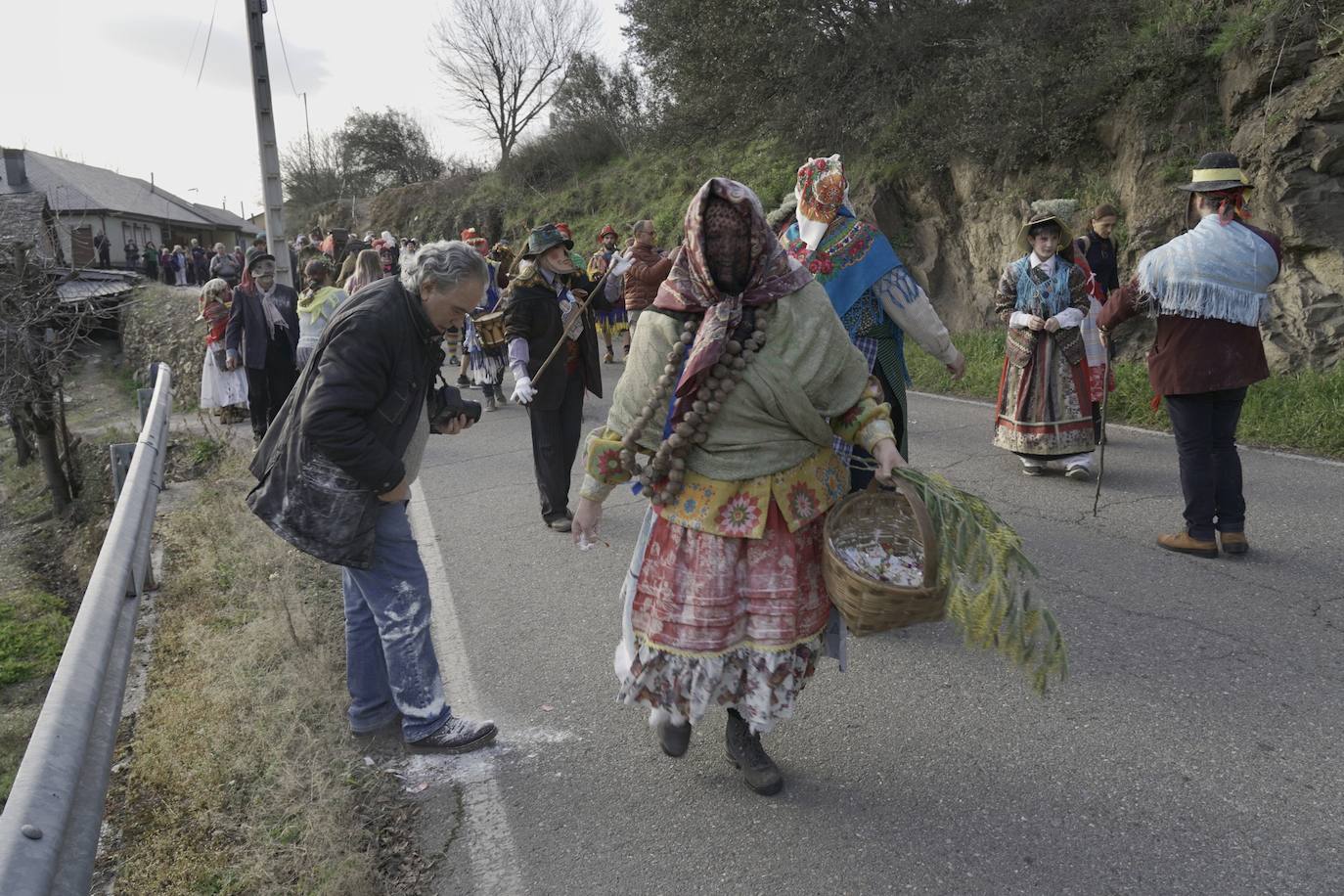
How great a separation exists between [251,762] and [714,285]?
7.74 feet

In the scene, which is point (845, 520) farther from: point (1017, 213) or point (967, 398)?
point (1017, 213)

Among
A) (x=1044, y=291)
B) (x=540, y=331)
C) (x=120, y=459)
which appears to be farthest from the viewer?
(x=1044, y=291)

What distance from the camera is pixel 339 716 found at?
3.82 m

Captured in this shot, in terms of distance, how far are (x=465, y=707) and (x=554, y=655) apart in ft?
1.84

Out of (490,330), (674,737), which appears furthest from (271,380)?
(674,737)

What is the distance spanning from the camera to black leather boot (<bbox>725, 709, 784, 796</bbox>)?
321cm

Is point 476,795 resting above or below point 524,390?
below

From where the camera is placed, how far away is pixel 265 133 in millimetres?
11898

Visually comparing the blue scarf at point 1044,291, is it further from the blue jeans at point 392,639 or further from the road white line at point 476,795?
the blue jeans at point 392,639

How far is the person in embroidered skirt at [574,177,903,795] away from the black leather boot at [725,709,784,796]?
17cm

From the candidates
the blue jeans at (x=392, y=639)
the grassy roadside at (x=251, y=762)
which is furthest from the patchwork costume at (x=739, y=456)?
the grassy roadside at (x=251, y=762)

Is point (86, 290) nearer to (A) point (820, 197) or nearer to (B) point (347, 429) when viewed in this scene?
(A) point (820, 197)

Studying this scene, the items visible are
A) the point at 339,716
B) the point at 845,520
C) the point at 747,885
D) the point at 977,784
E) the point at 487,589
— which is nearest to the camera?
the point at 747,885

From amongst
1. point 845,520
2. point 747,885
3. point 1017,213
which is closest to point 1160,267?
point 845,520
